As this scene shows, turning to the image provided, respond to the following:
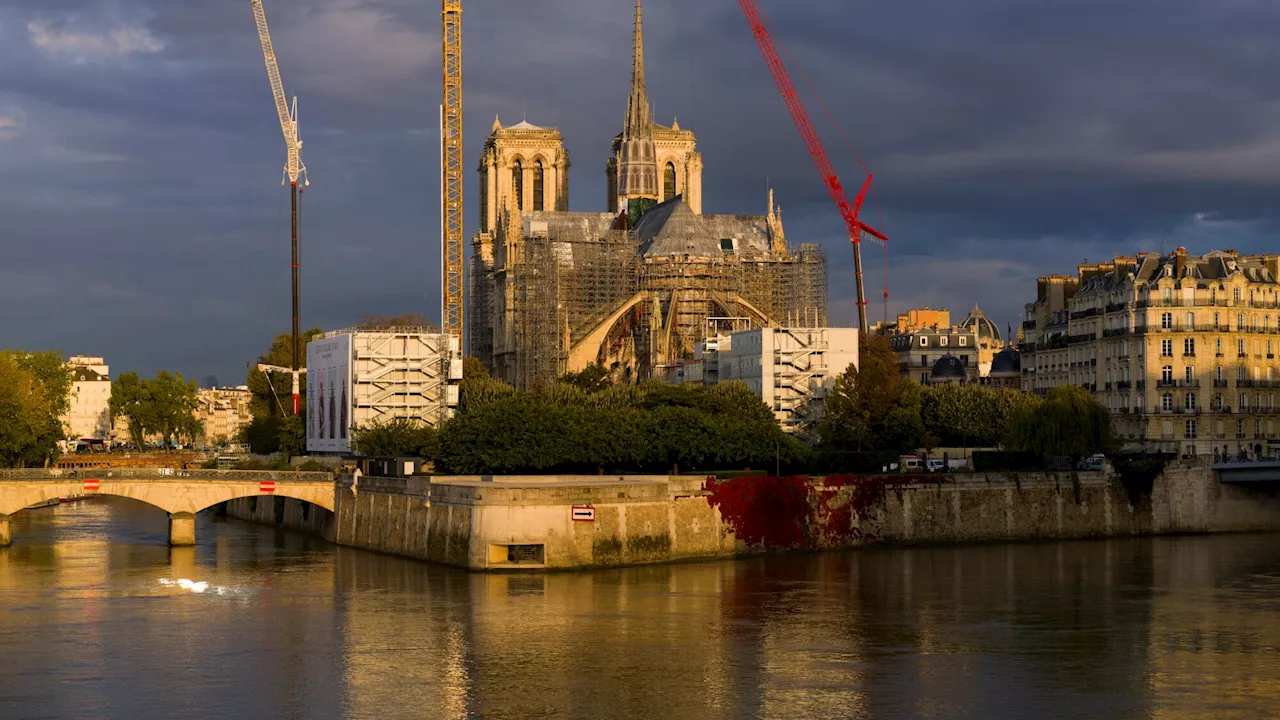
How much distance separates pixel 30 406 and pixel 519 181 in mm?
61721

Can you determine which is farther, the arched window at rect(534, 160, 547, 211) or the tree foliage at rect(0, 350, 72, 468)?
the arched window at rect(534, 160, 547, 211)

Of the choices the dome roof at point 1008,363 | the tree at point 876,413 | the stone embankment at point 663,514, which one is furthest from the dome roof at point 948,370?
the stone embankment at point 663,514

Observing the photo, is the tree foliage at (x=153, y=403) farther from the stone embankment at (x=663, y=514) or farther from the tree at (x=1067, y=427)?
the tree at (x=1067, y=427)

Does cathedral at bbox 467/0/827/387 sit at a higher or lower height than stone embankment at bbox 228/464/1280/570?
higher

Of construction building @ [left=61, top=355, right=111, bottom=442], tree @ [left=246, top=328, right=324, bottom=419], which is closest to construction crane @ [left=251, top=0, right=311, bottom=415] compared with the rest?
→ tree @ [left=246, top=328, right=324, bottom=419]

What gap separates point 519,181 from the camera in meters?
153

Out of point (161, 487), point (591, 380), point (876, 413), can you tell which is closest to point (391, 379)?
point (161, 487)

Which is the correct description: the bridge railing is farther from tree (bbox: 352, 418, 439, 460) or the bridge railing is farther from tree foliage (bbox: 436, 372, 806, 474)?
tree (bbox: 352, 418, 439, 460)

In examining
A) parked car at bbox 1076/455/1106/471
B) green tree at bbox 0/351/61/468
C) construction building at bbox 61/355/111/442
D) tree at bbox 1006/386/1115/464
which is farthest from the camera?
construction building at bbox 61/355/111/442

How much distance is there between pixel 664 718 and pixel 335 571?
27.5 metres

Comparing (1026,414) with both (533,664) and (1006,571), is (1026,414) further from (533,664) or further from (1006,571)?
(533,664)

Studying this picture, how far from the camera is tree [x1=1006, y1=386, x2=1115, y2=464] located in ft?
246

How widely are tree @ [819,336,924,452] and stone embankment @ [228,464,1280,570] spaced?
1320cm

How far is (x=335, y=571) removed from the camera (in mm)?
61500
